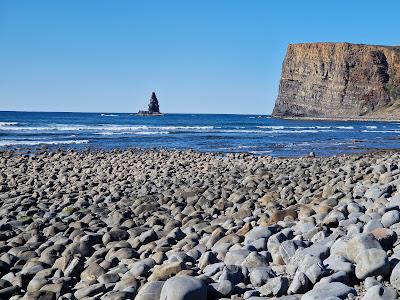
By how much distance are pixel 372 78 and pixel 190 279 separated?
10866 centimetres

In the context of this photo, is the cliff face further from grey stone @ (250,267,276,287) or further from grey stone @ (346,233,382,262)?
grey stone @ (250,267,276,287)

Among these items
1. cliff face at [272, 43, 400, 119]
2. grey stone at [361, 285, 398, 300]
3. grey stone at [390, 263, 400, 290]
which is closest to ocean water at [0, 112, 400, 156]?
grey stone at [390, 263, 400, 290]

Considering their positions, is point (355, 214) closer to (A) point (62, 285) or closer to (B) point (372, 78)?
(A) point (62, 285)

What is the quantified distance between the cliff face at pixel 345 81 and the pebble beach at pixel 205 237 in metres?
96.4

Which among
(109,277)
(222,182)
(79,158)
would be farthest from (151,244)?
(79,158)

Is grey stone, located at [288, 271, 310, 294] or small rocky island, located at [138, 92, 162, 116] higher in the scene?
small rocky island, located at [138, 92, 162, 116]

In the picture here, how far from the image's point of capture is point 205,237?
17.7 feet

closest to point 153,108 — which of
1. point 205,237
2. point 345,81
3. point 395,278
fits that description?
point 345,81

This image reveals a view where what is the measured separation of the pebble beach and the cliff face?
9637 cm

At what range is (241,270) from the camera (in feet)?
12.5

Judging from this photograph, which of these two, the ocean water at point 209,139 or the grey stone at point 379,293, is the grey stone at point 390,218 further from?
the ocean water at point 209,139

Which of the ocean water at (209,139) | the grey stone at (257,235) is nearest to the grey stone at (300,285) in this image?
the grey stone at (257,235)

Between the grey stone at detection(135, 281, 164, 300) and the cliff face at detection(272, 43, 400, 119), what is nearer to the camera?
the grey stone at detection(135, 281, 164, 300)

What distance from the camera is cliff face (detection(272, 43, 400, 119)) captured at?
103625 millimetres
